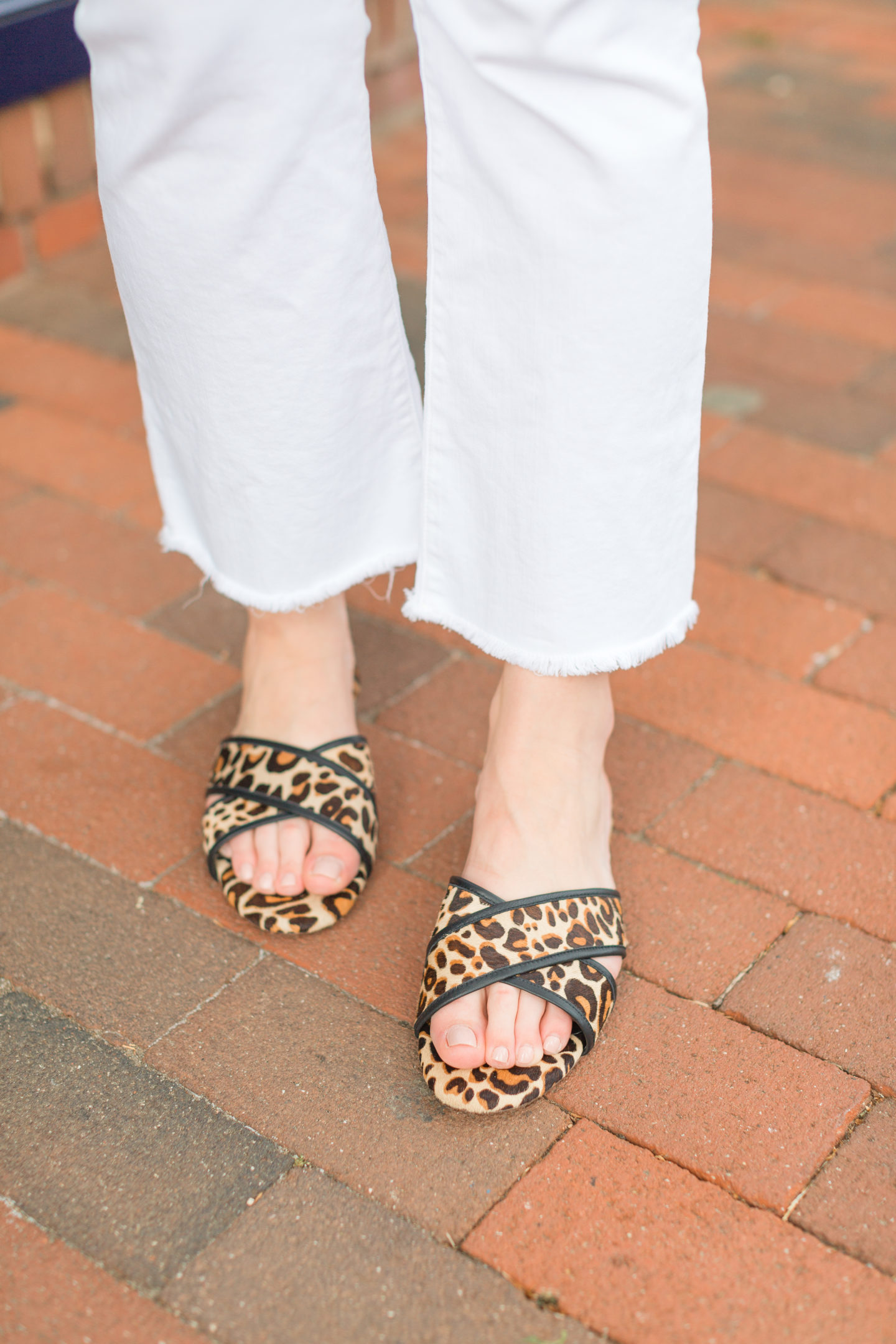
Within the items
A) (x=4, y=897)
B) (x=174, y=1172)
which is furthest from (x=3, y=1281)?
(x=4, y=897)

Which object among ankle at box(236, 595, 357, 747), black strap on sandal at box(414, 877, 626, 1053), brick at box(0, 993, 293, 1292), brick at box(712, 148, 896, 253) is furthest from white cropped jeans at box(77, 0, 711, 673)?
brick at box(712, 148, 896, 253)

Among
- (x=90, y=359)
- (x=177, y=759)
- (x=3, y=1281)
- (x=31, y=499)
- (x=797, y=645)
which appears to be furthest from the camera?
(x=90, y=359)

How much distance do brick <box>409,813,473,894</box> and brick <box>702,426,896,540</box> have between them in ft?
2.67

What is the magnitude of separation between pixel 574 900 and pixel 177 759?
1.66 feet

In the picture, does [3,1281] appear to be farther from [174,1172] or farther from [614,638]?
[614,638]

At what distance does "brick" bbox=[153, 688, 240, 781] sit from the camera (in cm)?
140

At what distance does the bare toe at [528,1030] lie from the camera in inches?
40.7

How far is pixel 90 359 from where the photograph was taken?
7.30 ft

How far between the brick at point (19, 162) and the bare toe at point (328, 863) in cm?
172

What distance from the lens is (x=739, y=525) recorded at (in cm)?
179

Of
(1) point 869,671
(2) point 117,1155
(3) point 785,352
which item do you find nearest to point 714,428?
A: (3) point 785,352

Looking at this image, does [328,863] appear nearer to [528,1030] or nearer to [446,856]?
[446,856]

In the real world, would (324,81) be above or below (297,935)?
above

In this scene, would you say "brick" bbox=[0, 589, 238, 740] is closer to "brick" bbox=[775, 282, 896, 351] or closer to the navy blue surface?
the navy blue surface
